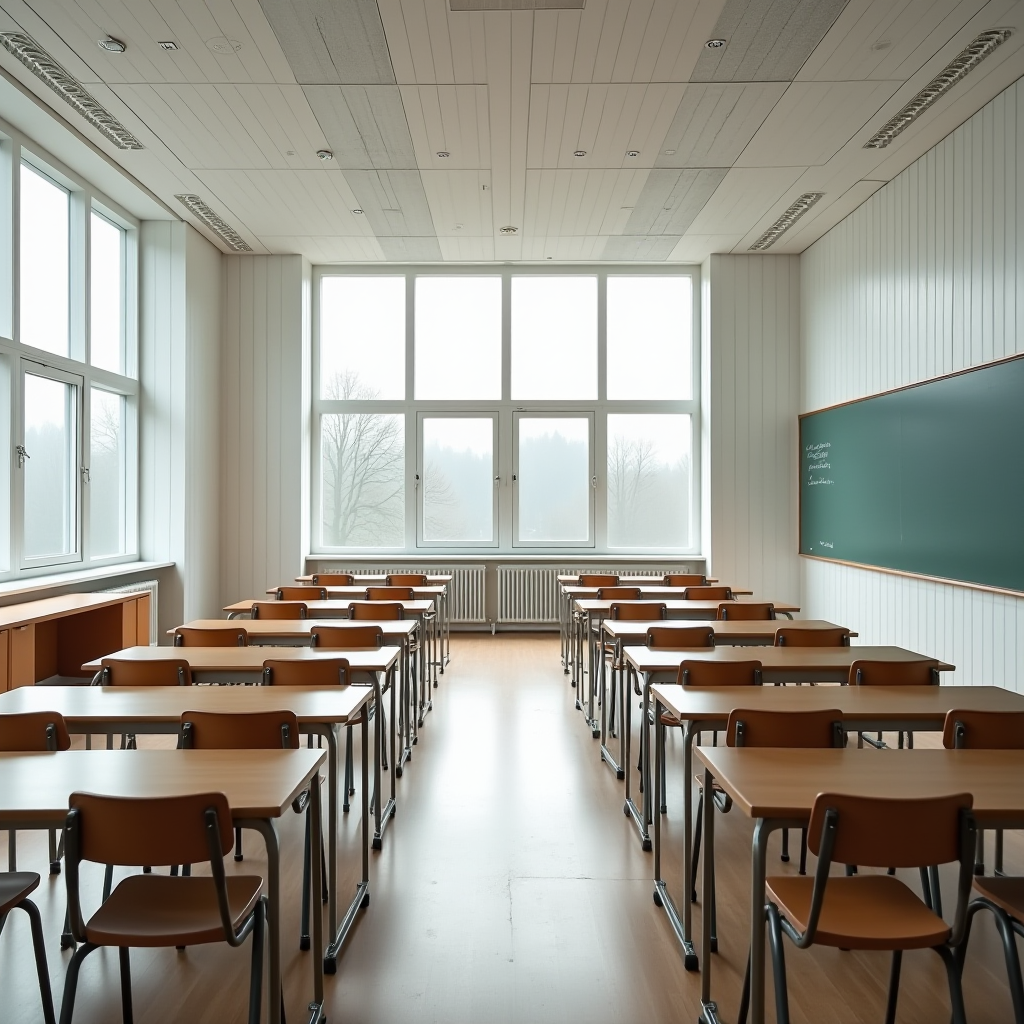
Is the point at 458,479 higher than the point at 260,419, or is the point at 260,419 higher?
the point at 260,419

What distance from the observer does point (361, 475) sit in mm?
9281

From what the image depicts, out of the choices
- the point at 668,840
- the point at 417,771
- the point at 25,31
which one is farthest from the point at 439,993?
the point at 25,31

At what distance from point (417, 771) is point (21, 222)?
15.8ft

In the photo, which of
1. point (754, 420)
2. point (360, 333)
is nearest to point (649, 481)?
point (754, 420)

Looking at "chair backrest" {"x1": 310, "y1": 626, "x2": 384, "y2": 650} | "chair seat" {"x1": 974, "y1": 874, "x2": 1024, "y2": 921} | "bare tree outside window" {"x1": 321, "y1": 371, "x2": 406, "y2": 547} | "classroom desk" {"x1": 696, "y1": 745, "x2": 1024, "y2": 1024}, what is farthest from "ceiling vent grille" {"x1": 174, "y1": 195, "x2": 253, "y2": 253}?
"chair seat" {"x1": 974, "y1": 874, "x2": 1024, "y2": 921}

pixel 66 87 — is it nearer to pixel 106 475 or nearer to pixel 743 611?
pixel 106 475

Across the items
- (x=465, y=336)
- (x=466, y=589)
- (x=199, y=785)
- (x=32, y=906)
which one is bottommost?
(x=32, y=906)

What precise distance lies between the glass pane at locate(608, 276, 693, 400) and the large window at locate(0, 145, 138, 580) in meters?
5.03

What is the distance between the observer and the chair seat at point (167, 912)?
183cm

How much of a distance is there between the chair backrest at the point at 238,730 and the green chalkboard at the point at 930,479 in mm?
4492

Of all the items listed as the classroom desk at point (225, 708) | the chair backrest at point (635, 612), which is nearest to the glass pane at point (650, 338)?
the chair backrest at point (635, 612)

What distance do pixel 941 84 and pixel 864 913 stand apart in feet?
17.1

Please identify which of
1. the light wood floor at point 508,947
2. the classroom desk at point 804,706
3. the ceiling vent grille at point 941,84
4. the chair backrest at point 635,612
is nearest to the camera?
the light wood floor at point 508,947

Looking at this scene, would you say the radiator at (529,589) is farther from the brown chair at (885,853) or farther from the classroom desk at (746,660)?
the brown chair at (885,853)
